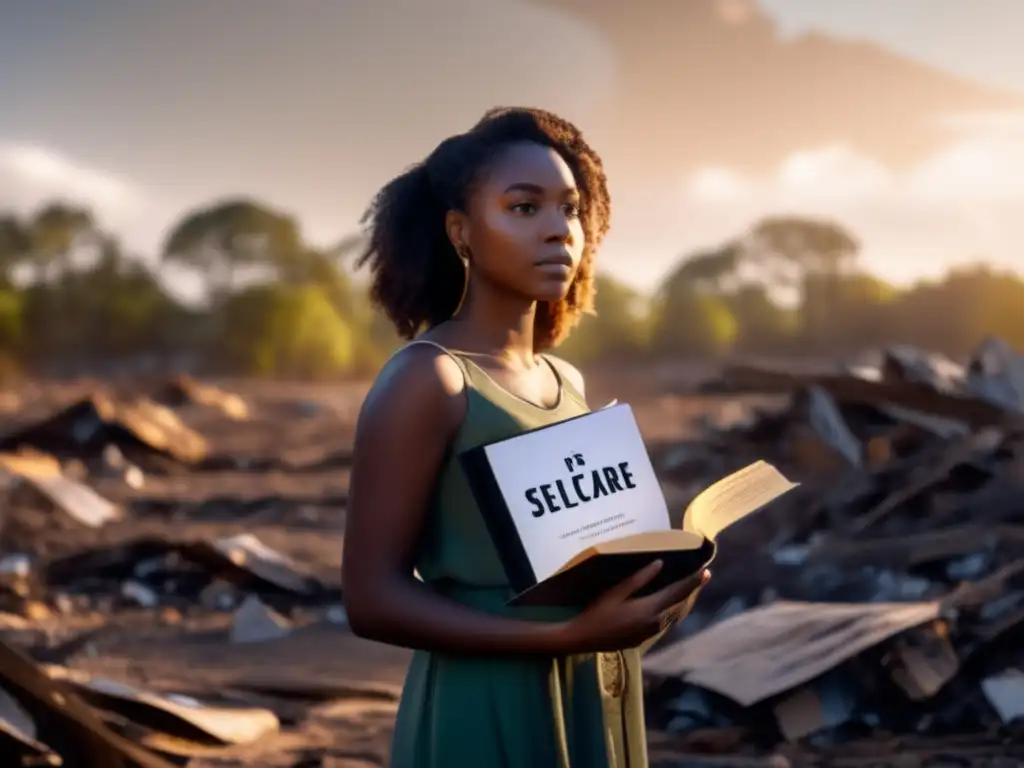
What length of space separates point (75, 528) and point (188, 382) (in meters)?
13.6

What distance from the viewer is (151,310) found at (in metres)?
33.7

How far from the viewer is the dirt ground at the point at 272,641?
15.6 feet

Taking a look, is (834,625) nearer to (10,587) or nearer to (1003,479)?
(1003,479)

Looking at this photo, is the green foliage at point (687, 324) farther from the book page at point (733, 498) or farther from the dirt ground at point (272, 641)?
the book page at point (733, 498)

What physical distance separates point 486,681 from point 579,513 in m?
0.30

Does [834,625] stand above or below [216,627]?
below

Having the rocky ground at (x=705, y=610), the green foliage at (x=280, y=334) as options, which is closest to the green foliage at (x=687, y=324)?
the green foliage at (x=280, y=334)

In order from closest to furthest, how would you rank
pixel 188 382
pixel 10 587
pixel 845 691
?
pixel 845 691 < pixel 10 587 < pixel 188 382

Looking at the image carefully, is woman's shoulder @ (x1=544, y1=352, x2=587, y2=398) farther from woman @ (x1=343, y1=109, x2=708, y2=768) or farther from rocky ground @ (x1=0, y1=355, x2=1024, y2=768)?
rocky ground @ (x1=0, y1=355, x2=1024, y2=768)

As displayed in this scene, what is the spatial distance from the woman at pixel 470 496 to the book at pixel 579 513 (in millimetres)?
54

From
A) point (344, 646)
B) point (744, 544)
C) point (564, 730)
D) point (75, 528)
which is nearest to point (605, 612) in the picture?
point (564, 730)

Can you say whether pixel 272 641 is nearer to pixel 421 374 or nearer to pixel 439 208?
pixel 439 208

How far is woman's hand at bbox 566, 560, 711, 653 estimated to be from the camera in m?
1.64

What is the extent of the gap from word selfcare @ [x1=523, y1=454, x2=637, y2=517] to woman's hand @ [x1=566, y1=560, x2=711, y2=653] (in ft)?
0.42
